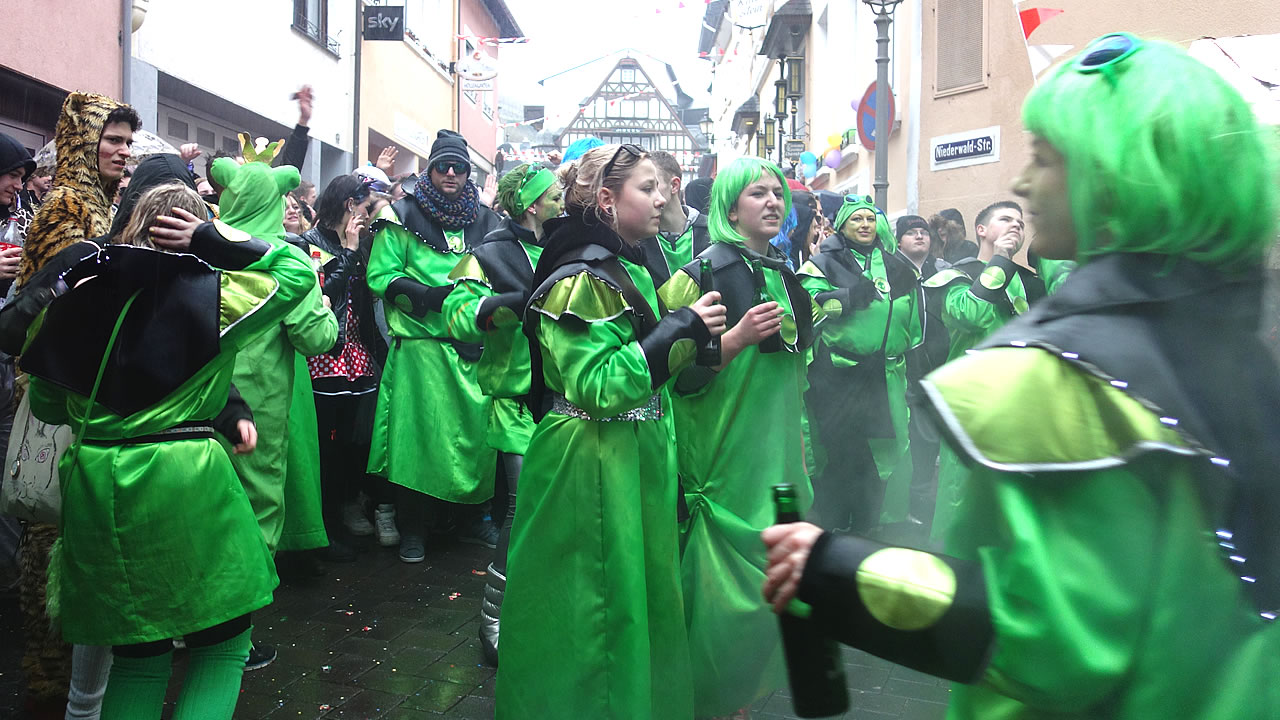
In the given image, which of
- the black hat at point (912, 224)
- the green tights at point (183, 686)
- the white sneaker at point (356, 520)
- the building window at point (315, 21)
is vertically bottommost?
the white sneaker at point (356, 520)

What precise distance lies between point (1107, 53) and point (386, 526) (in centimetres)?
546

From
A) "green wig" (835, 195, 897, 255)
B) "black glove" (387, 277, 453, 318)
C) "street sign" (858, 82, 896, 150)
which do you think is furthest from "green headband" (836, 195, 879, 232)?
"street sign" (858, 82, 896, 150)

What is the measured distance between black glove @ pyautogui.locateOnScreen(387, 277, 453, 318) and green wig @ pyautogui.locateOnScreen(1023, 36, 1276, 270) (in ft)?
14.7

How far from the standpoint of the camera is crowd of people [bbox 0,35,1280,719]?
43.3 inches

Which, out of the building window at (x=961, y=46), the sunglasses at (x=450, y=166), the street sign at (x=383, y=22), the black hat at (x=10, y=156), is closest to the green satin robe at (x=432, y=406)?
the sunglasses at (x=450, y=166)

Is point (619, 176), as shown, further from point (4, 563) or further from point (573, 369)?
point (4, 563)

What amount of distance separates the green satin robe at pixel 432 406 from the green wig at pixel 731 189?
2.23 meters

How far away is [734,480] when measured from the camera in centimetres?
338

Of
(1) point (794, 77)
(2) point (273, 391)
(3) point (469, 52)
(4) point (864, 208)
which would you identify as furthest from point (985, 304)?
(3) point (469, 52)

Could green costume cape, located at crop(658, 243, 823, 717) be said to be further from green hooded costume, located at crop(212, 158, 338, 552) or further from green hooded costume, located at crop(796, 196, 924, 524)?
green hooded costume, located at crop(796, 196, 924, 524)

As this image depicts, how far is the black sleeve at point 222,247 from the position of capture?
265 centimetres

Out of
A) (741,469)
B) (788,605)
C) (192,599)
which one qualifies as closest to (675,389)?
(741,469)

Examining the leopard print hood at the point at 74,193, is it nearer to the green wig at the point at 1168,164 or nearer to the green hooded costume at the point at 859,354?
the green wig at the point at 1168,164

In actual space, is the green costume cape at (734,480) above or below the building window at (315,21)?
below
